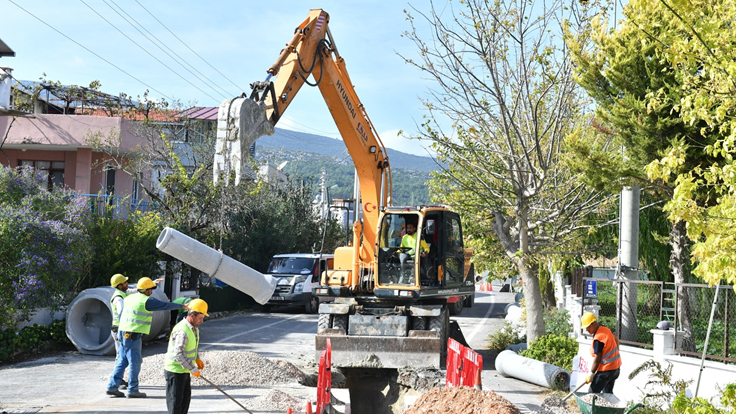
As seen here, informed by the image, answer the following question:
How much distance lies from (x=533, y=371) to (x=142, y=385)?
689cm

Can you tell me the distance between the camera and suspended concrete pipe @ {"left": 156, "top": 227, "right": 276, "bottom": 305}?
32.6 ft

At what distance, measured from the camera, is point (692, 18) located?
25.7ft

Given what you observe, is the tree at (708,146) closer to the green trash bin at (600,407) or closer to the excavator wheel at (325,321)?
the green trash bin at (600,407)

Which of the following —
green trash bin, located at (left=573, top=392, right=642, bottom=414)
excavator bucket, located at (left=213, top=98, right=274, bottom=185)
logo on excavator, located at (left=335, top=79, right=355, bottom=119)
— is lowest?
green trash bin, located at (left=573, top=392, right=642, bottom=414)

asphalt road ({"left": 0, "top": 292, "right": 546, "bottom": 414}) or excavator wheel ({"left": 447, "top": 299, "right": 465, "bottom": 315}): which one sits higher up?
excavator wheel ({"left": 447, "top": 299, "right": 465, "bottom": 315})

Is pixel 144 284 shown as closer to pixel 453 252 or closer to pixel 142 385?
pixel 142 385

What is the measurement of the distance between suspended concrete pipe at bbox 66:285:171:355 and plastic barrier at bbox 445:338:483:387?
7314 mm

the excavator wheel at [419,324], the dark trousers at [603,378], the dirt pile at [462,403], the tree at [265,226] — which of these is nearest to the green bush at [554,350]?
the excavator wheel at [419,324]

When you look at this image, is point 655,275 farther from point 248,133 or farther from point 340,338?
point 248,133

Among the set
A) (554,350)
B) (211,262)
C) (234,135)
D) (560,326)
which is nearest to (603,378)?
(554,350)

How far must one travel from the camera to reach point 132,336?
34.7ft

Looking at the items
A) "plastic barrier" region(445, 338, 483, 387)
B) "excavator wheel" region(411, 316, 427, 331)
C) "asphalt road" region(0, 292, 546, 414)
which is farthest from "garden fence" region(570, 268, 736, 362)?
"excavator wheel" region(411, 316, 427, 331)

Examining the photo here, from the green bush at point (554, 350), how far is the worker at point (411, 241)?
3.05m

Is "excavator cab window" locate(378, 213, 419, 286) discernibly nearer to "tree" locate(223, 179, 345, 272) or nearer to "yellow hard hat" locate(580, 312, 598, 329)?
"yellow hard hat" locate(580, 312, 598, 329)
